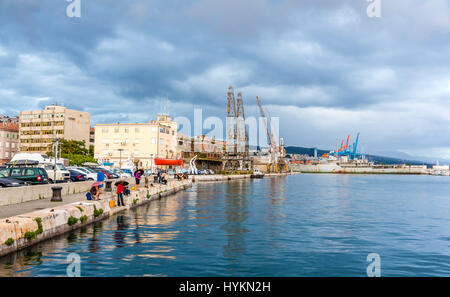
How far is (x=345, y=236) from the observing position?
22250mm

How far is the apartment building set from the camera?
5408 inches

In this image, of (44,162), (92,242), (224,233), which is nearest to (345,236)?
(224,233)

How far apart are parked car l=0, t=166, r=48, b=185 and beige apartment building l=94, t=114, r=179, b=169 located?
101283 mm

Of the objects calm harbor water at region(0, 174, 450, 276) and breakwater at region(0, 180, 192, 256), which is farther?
breakwater at region(0, 180, 192, 256)

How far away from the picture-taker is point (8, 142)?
140 m

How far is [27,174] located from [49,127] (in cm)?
11587

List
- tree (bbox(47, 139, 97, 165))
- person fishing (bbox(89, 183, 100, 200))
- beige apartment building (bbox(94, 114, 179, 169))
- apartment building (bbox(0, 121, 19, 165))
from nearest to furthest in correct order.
→ person fishing (bbox(89, 183, 100, 200)) → tree (bbox(47, 139, 97, 165)) → beige apartment building (bbox(94, 114, 179, 169)) → apartment building (bbox(0, 121, 19, 165))

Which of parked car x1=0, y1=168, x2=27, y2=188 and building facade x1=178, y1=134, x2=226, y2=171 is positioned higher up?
building facade x1=178, y1=134, x2=226, y2=171

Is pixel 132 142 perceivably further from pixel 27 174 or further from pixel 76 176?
pixel 27 174

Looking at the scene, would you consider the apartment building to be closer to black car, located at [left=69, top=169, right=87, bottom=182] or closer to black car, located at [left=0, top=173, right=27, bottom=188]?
black car, located at [left=69, top=169, right=87, bottom=182]

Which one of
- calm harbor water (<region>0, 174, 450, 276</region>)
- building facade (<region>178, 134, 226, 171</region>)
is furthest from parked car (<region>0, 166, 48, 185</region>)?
building facade (<region>178, 134, 226, 171</region>)

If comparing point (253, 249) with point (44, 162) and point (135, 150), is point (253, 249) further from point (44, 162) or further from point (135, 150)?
point (135, 150)

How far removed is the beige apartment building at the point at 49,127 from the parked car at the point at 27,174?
108 metres

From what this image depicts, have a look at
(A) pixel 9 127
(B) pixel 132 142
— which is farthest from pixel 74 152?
(A) pixel 9 127
